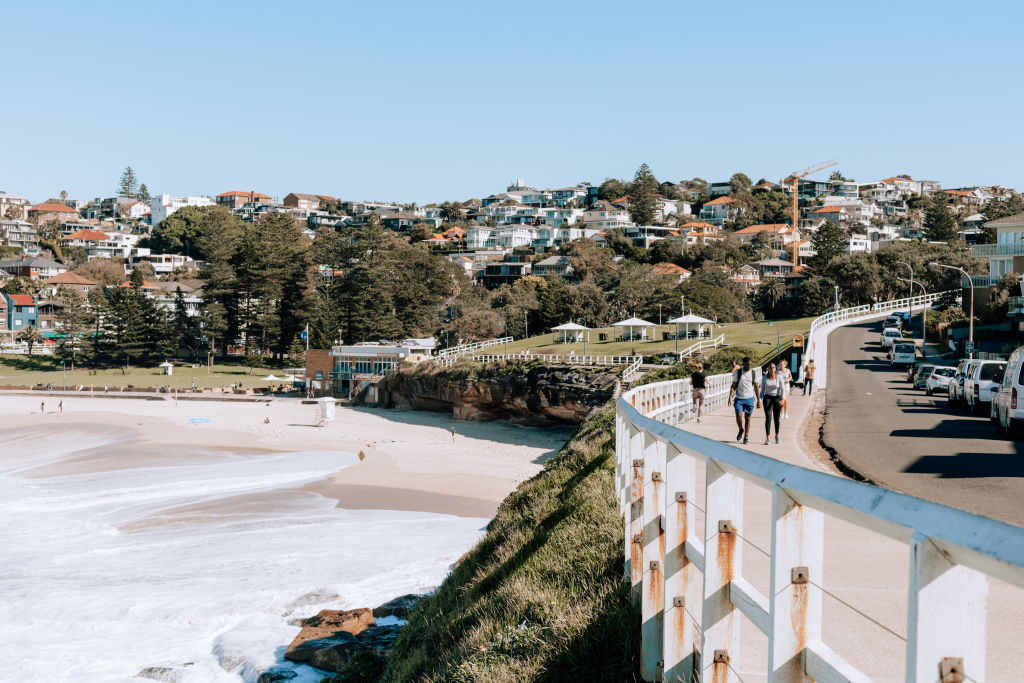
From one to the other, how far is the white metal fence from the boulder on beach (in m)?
10.1

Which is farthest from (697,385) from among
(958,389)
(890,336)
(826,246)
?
(826,246)

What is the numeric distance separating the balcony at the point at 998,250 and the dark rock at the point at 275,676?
198ft

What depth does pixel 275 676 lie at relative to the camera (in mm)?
12820

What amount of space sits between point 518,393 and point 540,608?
164ft

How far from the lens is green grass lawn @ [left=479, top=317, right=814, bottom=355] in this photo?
57156mm

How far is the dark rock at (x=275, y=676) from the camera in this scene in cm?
1257

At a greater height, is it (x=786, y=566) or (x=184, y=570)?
(x=786, y=566)

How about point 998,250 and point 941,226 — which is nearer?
point 998,250

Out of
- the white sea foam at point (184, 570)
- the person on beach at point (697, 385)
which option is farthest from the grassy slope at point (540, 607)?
the person on beach at point (697, 385)

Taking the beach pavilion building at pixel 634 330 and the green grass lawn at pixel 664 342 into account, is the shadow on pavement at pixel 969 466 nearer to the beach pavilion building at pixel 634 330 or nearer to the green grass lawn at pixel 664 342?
the green grass lawn at pixel 664 342

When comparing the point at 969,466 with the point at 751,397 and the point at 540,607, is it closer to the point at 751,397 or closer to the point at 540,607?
the point at 751,397

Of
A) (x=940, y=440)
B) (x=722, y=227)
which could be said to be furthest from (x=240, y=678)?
(x=722, y=227)

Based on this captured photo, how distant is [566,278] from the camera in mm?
112750

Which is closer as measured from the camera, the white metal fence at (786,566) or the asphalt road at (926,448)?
the white metal fence at (786,566)
